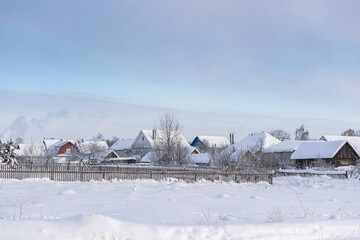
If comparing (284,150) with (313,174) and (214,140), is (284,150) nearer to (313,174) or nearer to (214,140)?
(313,174)

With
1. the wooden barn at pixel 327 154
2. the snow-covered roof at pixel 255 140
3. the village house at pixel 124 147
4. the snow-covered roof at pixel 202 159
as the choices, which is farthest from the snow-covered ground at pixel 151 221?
the village house at pixel 124 147

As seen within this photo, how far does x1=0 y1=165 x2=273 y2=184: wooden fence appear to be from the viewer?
2112cm

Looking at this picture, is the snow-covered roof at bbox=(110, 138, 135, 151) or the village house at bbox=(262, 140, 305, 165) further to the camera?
the snow-covered roof at bbox=(110, 138, 135, 151)

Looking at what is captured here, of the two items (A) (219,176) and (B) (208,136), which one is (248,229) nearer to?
(A) (219,176)

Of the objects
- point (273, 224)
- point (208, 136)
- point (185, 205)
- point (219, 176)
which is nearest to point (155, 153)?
point (219, 176)

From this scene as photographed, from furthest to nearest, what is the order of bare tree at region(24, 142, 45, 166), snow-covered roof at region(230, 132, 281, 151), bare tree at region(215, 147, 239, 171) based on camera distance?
snow-covered roof at region(230, 132, 281, 151), bare tree at region(24, 142, 45, 166), bare tree at region(215, 147, 239, 171)

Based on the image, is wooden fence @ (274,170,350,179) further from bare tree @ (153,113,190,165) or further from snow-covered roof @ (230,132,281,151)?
snow-covered roof @ (230,132,281,151)

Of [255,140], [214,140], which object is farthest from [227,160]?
[214,140]

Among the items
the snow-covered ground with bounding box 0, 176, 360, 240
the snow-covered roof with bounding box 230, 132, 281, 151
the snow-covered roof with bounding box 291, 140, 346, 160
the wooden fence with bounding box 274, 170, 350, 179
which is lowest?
the wooden fence with bounding box 274, 170, 350, 179

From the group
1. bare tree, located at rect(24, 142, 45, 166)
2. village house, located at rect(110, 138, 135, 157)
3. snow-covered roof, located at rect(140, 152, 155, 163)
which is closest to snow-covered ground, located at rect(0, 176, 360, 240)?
snow-covered roof, located at rect(140, 152, 155, 163)

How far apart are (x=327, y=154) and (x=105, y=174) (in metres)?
32.5

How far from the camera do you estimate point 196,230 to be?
688 centimetres

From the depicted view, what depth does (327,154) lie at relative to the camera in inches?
1821

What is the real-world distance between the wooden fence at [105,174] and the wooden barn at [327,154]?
23294 millimetres
